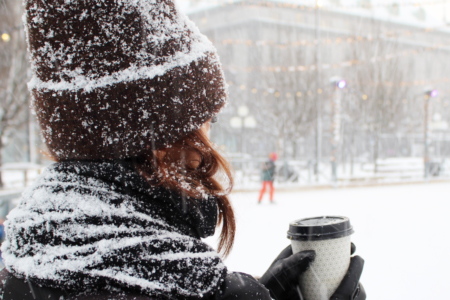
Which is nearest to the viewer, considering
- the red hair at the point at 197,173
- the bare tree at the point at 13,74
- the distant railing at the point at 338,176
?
the red hair at the point at 197,173

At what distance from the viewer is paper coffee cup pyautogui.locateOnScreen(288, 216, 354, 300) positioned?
913mm

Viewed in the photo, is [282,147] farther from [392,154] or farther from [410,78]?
[392,154]

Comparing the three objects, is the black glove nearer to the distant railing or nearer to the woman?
the woman

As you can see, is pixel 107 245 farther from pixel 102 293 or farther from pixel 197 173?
pixel 197 173

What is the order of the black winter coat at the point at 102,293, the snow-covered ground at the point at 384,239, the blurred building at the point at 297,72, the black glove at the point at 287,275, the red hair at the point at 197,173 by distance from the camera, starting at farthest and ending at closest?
the blurred building at the point at 297,72 < the snow-covered ground at the point at 384,239 < the black glove at the point at 287,275 < the red hair at the point at 197,173 < the black winter coat at the point at 102,293

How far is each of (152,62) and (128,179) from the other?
0.26 meters

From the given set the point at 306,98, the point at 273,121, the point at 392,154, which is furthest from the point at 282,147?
the point at 392,154

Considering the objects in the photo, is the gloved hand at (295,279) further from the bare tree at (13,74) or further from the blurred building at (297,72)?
the blurred building at (297,72)

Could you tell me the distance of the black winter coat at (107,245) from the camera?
2.12 ft

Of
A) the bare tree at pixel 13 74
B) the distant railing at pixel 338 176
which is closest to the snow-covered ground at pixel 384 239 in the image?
the distant railing at pixel 338 176

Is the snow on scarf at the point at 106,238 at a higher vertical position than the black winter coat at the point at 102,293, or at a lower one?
higher

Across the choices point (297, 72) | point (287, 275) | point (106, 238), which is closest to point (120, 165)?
point (106, 238)

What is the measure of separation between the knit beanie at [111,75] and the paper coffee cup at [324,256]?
428mm

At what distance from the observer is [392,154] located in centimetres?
2834
